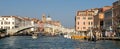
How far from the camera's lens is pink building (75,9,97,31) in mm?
70875

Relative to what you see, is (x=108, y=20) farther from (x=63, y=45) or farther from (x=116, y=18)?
(x=63, y=45)

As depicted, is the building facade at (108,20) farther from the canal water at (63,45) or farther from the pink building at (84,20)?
the canal water at (63,45)

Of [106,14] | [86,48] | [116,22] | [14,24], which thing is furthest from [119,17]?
[14,24]

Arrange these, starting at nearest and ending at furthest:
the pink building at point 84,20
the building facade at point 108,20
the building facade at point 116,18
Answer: the building facade at point 116,18, the building facade at point 108,20, the pink building at point 84,20

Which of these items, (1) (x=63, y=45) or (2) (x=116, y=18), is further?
(2) (x=116, y=18)

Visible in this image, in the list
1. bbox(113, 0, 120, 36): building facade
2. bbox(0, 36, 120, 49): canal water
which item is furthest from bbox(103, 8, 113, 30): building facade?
bbox(0, 36, 120, 49): canal water

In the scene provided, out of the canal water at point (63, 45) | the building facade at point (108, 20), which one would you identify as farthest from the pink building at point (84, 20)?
the canal water at point (63, 45)

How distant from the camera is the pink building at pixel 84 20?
70.9m

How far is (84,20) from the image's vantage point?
235 ft

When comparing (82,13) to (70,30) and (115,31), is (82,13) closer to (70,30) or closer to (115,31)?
(70,30)

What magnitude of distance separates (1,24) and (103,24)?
91.9 ft

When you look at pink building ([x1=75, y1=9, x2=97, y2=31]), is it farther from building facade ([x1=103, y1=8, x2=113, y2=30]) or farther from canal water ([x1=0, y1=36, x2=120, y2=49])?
canal water ([x1=0, y1=36, x2=120, y2=49])

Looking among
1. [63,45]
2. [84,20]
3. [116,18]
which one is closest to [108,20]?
[116,18]

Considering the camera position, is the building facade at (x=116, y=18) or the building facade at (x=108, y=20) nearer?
the building facade at (x=116, y=18)
